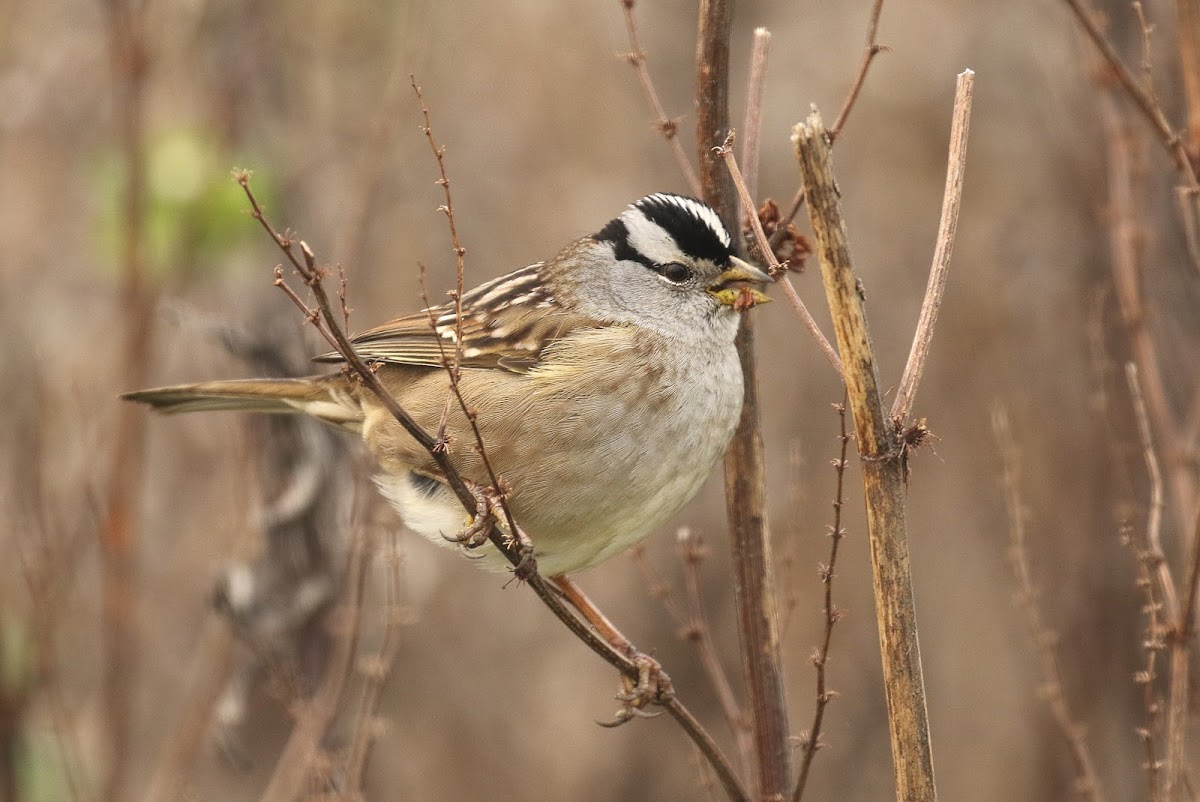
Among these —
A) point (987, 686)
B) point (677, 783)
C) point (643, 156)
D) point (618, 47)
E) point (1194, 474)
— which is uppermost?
point (618, 47)

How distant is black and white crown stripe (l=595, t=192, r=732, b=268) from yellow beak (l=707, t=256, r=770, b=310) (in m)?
0.04

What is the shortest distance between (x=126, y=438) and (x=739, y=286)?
Result: 1917mm

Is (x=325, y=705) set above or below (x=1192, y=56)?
below

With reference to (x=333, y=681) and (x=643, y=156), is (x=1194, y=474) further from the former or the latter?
(x=643, y=156)

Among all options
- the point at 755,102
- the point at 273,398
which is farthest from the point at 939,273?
the point at 273,398

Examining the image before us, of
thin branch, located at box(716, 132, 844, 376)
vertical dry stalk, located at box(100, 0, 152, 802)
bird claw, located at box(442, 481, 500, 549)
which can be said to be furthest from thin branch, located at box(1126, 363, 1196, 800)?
vertical dry stalk, located at box(100, 0, 152, 802)

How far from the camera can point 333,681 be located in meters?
3.95

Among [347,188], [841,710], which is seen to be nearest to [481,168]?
[347,188]

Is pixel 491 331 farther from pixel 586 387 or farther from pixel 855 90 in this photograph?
pixel 855 90

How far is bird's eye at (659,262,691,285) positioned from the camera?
11.8 ft

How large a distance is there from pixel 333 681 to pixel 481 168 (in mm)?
3315

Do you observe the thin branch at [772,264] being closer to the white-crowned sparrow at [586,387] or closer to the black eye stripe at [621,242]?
the white-crowned sparrow at [586,387]

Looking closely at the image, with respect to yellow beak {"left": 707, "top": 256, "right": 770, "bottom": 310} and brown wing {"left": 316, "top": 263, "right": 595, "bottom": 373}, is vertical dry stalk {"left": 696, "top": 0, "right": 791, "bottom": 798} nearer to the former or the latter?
yellow beak {"left": 707, "top": 256, "right": 770, "bottom": 310}

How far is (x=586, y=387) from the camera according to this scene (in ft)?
11.3
